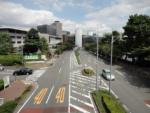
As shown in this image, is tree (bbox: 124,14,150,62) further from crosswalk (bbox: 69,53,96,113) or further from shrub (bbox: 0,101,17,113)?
shrub (bbox: 0,101,17,113)

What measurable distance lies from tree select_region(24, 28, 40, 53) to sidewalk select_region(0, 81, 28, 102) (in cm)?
4268

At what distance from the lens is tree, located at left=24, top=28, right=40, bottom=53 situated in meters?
89.6

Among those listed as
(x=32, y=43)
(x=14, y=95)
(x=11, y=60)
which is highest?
(x=32, y=43)

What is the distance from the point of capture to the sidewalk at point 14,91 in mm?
36688

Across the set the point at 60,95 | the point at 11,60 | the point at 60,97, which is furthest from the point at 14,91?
the point at 11,60

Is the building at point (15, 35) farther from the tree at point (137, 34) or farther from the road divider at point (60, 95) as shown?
the road divider at point (60, 95)

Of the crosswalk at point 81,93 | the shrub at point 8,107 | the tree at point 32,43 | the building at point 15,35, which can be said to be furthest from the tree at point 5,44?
the shrub at point 8,107

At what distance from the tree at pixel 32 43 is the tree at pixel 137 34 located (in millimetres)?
36416

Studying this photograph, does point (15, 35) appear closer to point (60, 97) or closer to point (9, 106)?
point (60, 97)

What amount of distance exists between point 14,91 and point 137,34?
36020mm

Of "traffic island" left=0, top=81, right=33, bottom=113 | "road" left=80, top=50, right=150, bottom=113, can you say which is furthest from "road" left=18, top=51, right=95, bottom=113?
"road" left=80, top=50, right=150, bottom=113

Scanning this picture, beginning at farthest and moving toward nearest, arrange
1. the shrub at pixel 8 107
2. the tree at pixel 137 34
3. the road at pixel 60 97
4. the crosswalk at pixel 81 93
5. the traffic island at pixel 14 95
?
the tree at pixel 137 34 < the crosswalk at pixel 81 93 < the road at pixel 60 97 < the traffic island at pixel 14 95 < the shrub at pixel 8 107

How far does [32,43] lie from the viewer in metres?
89.5

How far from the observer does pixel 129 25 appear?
6600 centimetres
